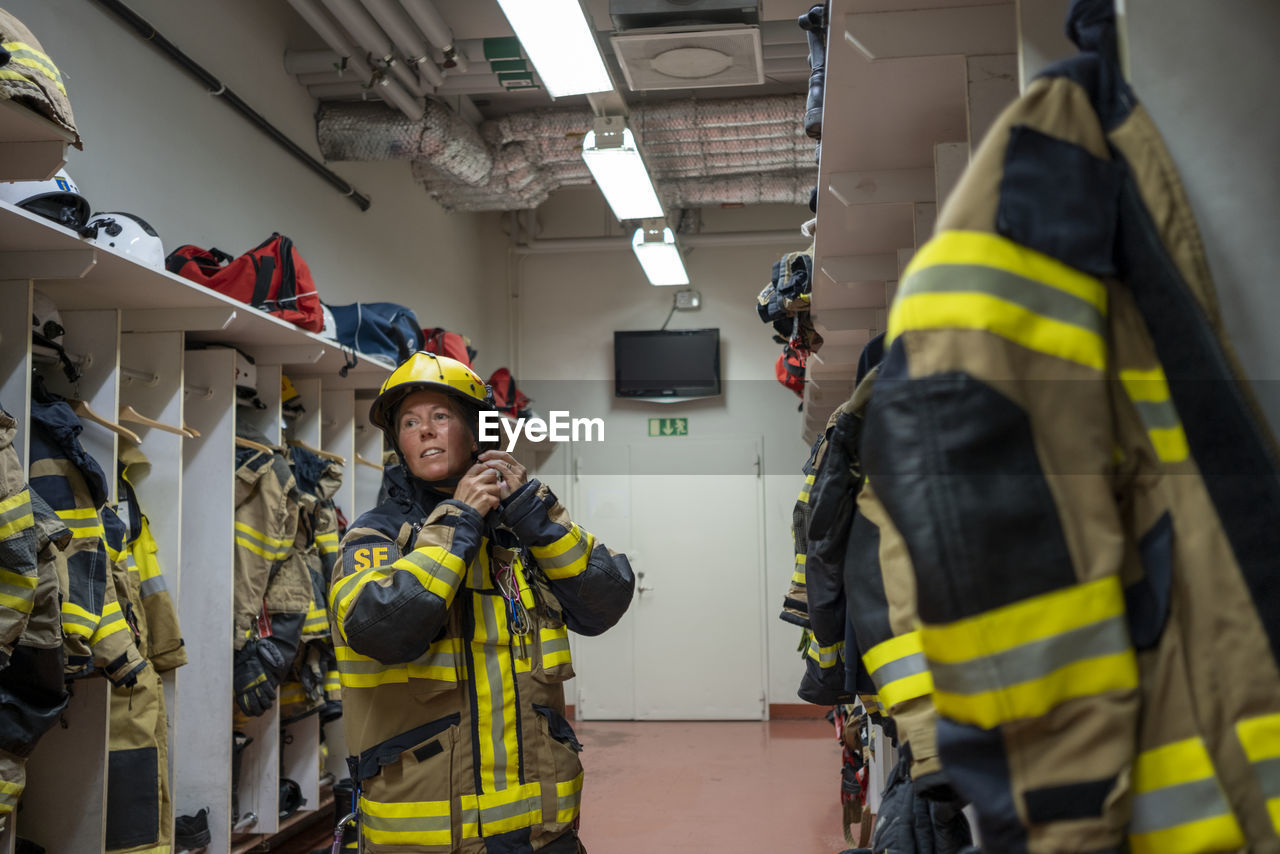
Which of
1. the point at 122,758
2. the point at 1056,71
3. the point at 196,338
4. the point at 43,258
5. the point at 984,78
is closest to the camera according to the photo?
the point at 1056,71

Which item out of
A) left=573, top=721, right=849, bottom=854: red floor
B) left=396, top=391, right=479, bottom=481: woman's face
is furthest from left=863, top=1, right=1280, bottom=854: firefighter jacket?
left=573, top=721, right=849, bottom=854: red floor

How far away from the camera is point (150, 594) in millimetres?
3586

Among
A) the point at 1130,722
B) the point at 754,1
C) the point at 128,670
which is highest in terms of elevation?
the point at 754,1

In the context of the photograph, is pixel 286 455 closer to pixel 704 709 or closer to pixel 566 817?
pixel 566 817

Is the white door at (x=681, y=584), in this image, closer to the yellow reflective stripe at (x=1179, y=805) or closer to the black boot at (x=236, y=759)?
the black boot at (x=236, y=759)

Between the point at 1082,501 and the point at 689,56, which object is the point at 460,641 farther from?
the point at 689,56

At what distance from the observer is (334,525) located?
4883 mm

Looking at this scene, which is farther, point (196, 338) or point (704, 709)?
Answer: point (704, 709)

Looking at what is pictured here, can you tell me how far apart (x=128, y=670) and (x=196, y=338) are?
1.65 metres

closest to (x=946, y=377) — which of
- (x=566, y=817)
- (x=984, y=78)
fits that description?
(x=984, y=78)

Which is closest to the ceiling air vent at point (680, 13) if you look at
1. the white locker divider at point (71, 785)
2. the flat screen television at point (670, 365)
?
the white locker divider at point (71, 785)

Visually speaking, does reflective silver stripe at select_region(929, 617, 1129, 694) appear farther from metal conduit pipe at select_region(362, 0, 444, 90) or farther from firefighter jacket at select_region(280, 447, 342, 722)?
metal conduit pipe at select_region(362, 0, 444, 90)

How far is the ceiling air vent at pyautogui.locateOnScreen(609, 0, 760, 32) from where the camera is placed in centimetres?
436

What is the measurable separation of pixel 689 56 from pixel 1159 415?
4.12 m
